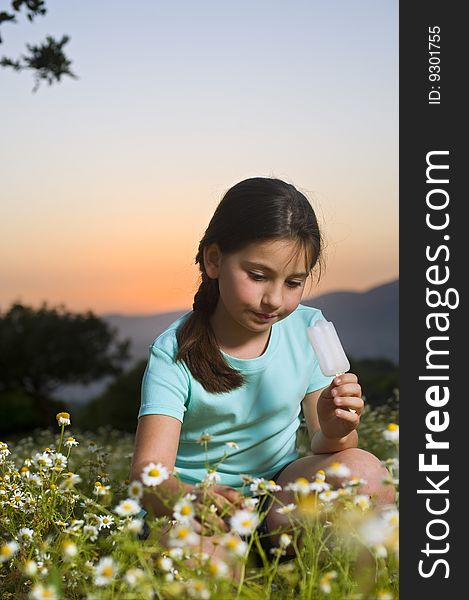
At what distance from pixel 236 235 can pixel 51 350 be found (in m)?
10.8

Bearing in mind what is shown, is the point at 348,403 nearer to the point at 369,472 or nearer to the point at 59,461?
the point at 369,472

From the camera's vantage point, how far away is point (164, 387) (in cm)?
286

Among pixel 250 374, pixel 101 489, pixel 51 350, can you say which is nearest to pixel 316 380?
pixel 250 374

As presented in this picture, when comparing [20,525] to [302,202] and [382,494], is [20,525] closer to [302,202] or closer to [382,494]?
[382,494]

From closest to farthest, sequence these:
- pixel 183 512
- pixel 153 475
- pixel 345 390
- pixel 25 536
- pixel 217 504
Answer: pixel 183 512 < pixel 153 475 < pixel 217 504 < pixel 345 390 < pixel 25 536

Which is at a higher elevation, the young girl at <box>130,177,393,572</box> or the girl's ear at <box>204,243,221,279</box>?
the girl's ear at <box>204,243,221,279</box>

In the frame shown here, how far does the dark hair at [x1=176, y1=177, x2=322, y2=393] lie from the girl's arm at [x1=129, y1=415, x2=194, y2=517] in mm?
244

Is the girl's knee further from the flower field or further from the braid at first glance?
the braid

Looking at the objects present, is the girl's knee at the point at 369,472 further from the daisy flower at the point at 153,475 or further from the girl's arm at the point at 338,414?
the daisy flower at the point at 153,475

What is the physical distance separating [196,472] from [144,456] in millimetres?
402

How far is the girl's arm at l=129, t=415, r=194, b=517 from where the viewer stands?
267 cm

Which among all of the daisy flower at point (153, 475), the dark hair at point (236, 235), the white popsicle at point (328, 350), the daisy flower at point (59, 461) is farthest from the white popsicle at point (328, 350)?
the daisy flower at point (59, 461)

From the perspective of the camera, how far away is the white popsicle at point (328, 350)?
271 centimetres

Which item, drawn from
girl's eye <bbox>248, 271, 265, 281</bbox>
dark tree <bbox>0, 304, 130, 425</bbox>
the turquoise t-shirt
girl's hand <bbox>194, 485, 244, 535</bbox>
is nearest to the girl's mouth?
girl's eye <bbox>248, 271, 265, 281</bbox>
